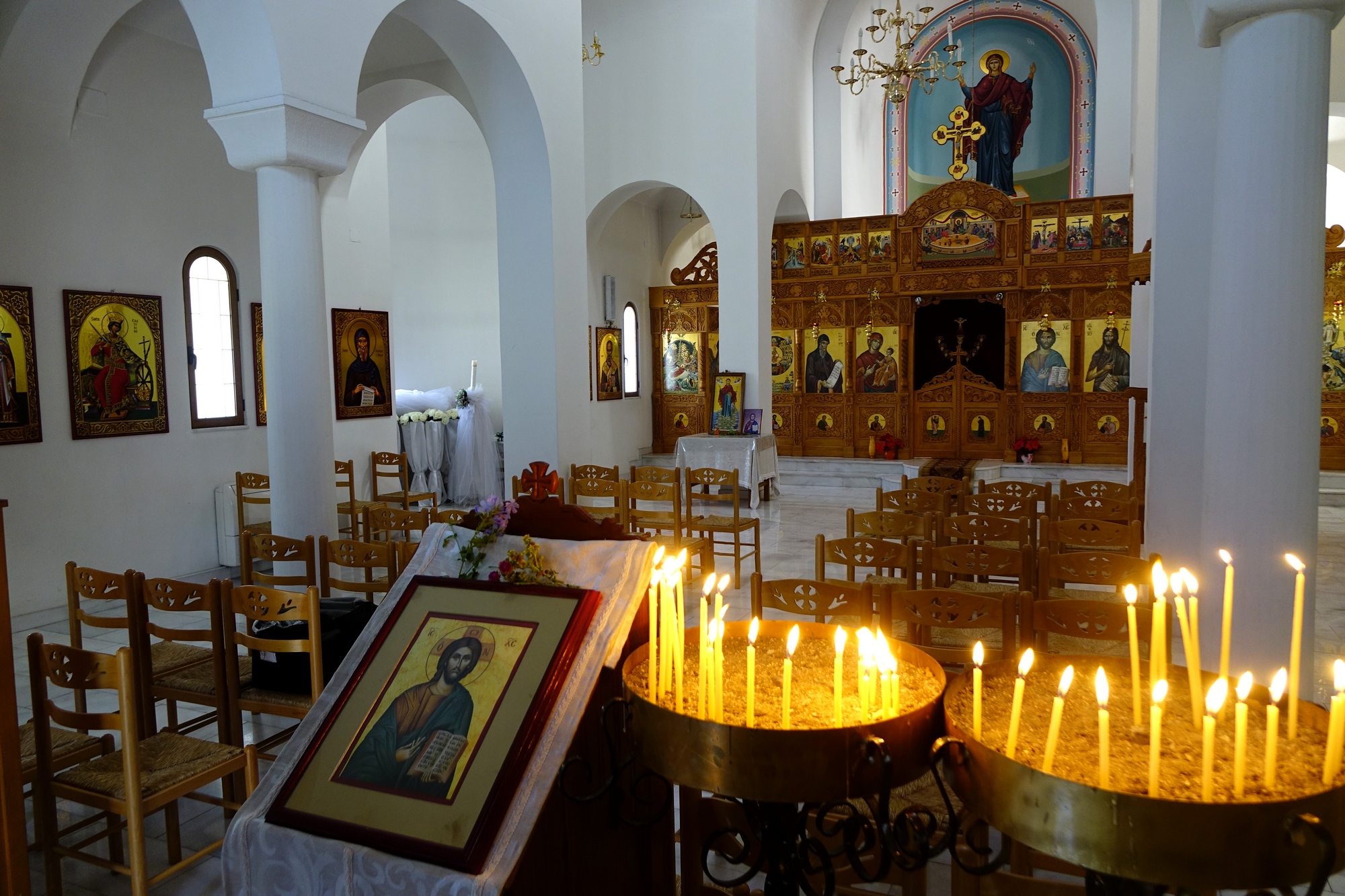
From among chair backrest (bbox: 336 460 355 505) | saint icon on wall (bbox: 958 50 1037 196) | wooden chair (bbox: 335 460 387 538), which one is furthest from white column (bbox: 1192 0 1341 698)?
saint icon on wall (bbox: 958 50 1037 196)

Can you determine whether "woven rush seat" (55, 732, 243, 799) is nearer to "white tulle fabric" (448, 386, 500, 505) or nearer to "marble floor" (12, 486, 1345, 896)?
"marble floor" (12, 486, 1345, 896)

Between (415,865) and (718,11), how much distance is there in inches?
496

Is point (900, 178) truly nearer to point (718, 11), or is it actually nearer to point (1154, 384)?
point (718, 11)

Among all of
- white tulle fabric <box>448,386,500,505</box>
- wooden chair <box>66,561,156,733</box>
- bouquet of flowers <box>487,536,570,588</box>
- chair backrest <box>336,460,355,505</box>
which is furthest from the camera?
white tulle fabric <box>448,386,500,505</box>

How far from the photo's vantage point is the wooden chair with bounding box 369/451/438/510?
856 centimetres

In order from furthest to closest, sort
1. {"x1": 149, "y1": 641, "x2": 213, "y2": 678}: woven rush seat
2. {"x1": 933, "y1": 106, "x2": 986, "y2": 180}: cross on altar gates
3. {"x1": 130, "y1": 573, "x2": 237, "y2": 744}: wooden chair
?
{"x1": 933, "y1": 106, "x2": 986, "y2": 180}: cross on altar gates
{"x1": 149, "y1": 641, "x2": 213, "y2": 678}: woven rush seat
{"x1": 130, "y1": 573, "x2": 237, "y2": 744}: wooden chair

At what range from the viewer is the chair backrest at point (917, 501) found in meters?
5.89

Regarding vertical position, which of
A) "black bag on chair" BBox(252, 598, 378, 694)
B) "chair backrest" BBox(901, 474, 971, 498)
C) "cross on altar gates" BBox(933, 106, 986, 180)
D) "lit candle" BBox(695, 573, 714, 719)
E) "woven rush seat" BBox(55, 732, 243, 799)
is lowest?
"woven rush seat" BBox(55, 732, 243, 799)

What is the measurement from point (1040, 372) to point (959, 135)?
17.6ft

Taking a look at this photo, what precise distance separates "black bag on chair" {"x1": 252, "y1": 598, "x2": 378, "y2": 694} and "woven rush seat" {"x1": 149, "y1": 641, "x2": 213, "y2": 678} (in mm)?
250

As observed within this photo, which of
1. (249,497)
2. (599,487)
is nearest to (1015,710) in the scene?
(599,487)

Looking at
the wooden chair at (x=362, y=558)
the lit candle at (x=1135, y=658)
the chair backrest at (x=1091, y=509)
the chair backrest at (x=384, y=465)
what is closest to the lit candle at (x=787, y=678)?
the lit candle at (x=1135, y=658)

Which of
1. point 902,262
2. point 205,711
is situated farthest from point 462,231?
point 205,711

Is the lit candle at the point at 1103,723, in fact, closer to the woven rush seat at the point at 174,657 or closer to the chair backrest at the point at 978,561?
the chair backrest at the point at 978,561
